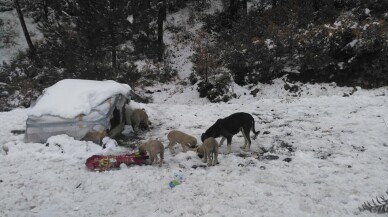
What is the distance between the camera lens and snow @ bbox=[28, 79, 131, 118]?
30.7 feet

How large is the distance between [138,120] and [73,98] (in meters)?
2.11

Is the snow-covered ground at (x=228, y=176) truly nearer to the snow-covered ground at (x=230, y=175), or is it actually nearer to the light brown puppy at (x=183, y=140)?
the snow-covered ground at (x=230, y=175)

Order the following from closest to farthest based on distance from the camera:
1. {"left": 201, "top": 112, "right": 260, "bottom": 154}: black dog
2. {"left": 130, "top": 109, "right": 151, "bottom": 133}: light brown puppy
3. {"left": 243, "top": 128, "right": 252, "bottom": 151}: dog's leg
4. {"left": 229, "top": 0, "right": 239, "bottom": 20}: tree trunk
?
{"left": 201, "top": 112, "right": 260, "bottom": 154}: black dog → {"left": 243, "top": 128, "right": 252, "bottom": 151}: dog's leg → {"left": 130, "top": 109, "right": 151, "bottom": 133}: light brown puppy → {"left": 229, "top": 0, "right": 239, "bottom": 20}: tree trunk

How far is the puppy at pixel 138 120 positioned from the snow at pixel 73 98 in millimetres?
822

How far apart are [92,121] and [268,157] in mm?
4745

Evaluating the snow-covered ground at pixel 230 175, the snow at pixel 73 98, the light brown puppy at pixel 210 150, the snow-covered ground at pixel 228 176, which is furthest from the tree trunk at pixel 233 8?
the light brown puppy at pixel 210 150

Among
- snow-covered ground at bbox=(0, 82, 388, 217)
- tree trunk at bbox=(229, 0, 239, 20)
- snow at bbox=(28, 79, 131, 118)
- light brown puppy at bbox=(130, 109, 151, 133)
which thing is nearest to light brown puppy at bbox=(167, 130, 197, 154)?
snow-covered ground at bbox=(0, 82, 388, 217)

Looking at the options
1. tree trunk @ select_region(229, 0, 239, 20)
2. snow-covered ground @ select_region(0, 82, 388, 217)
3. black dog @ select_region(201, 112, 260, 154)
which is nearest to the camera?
snow-covered ground @ select_region(0, 82, 388, 217)

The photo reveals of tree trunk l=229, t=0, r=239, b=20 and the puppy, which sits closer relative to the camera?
the puppy

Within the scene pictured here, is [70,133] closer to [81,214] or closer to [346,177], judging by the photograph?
[81,214]

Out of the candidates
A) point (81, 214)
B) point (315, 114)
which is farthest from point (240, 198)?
point (315, 114)

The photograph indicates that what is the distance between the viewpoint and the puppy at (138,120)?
10781mm

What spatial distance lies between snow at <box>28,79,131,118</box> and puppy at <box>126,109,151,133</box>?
0.82 m

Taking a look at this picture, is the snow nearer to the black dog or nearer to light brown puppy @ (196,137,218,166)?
the black dog
